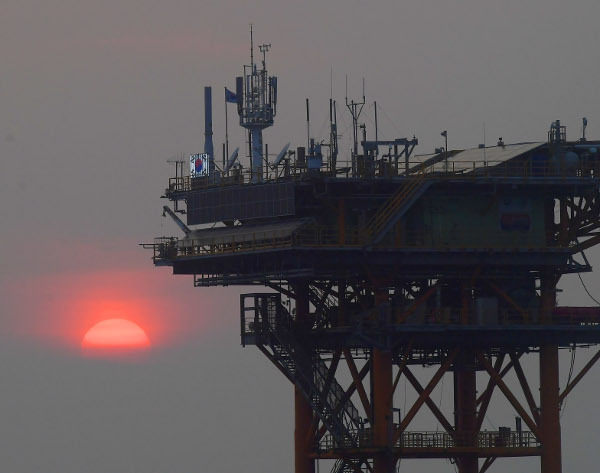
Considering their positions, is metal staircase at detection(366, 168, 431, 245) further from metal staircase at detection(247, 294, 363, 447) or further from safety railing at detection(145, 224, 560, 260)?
metal staircase at detection(247, 294, 363, 447)

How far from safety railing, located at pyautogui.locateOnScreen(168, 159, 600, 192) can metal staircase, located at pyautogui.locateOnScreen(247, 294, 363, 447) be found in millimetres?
9072

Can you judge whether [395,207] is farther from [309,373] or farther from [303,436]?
[303,436]

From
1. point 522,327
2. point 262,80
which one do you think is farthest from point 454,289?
point 262,80

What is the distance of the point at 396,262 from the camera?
184875 millimetres

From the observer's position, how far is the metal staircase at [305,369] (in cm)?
19050

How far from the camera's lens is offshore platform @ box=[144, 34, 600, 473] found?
184875mm

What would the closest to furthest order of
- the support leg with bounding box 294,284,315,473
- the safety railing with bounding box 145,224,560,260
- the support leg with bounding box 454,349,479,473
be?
the safety railing with bounding box 145,224,560,260, the support leg with bounding box 454,349,479,473, the support leg with bounding box 294,284,315,473

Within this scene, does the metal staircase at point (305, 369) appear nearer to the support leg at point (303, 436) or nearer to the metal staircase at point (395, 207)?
the support leg at point (303, 436)

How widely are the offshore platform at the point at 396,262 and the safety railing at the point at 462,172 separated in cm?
13

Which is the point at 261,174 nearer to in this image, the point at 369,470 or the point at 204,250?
the point at 204,250

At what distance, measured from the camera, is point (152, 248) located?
635 feet

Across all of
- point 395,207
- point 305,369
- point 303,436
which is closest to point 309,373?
point 305,369

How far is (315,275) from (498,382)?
1342cm

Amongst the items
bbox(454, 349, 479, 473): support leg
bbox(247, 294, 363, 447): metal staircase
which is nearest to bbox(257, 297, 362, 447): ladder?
bbox(247, 294, 363, 447): metal staircase
